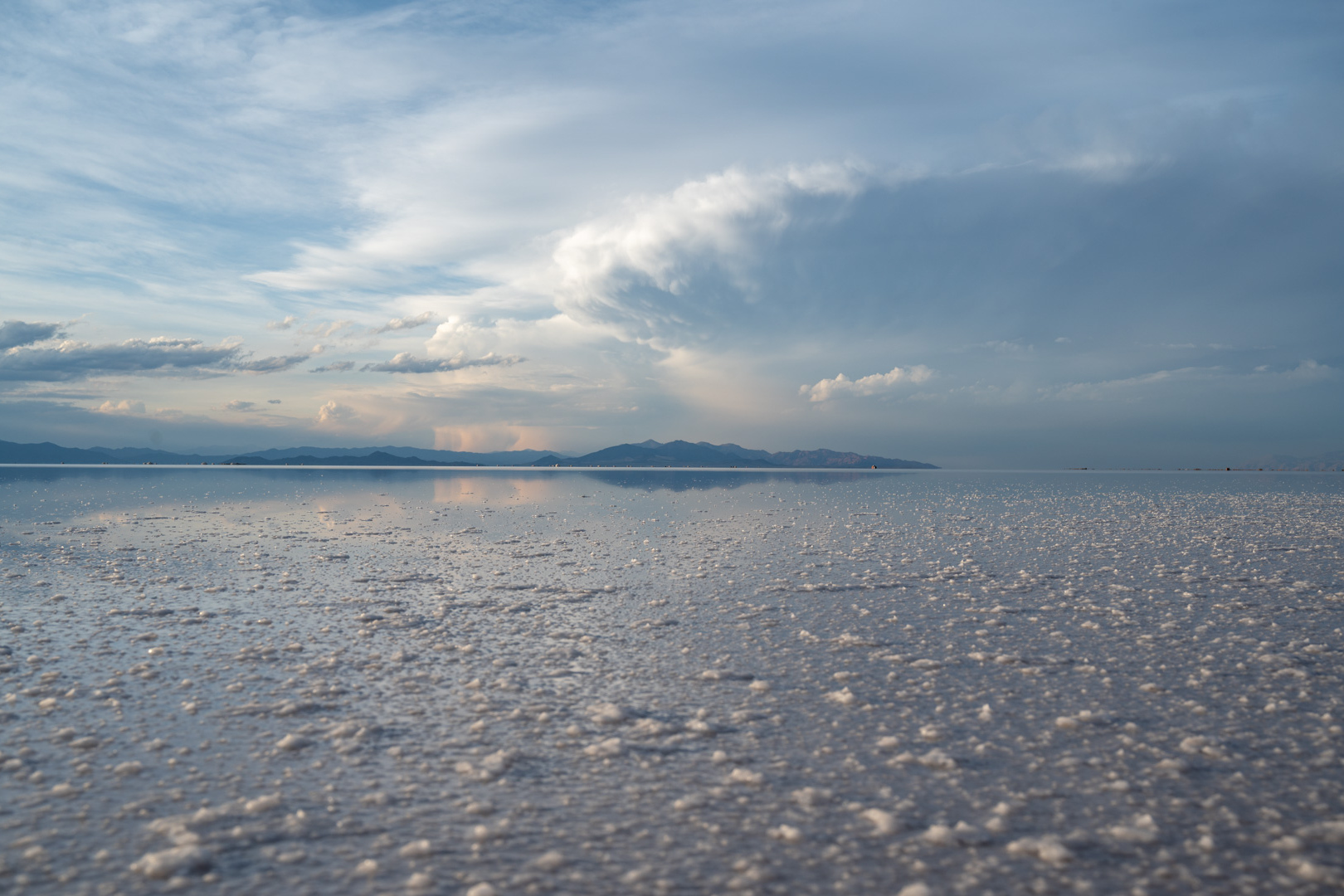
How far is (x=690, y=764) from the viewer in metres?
8.66

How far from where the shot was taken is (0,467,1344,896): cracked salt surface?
6574 millimetres

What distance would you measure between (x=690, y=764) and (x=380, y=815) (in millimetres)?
3470

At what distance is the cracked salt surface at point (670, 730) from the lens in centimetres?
657

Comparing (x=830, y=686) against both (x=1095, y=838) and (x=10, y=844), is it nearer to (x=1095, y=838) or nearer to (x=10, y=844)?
(x=1095, y=838)

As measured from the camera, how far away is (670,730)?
9.74m

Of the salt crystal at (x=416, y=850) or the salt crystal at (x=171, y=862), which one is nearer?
the salt crystal at (x=171, y=862)

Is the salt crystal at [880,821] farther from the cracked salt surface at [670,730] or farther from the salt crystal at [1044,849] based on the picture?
the salt crystal at [1044,849]

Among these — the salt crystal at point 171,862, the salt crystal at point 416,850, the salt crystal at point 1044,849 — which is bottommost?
the salt crystal at point 416,850

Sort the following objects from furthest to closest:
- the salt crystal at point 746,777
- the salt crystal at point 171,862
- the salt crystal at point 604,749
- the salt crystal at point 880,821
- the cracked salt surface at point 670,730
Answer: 1. the salt crystal at point 604,749
2. the salt crystal at point 746,777
3. the salt crystal at point 880,821
4. the cracked salt surface at point 670,730
5. the salt crystal at point 171,862

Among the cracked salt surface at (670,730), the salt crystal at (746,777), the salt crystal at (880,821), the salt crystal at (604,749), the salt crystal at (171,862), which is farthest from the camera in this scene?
the salt crystal at (604,749)

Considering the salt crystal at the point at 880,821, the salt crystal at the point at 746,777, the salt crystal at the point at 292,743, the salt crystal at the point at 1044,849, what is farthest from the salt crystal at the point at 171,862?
the salt crystal at the point at 1044,849

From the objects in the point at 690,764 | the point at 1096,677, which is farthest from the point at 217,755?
the point at 1096,677

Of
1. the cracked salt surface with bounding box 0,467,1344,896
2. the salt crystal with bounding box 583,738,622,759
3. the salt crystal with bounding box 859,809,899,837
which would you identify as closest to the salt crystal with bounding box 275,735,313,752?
the cracked salt surface with bounding box 0,467,1344,896

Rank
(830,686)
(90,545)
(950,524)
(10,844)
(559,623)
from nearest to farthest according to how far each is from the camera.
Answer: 1. (10,844)
2. (830,686)
3. (559,623)
4. (90,545)
5. (950,524)
